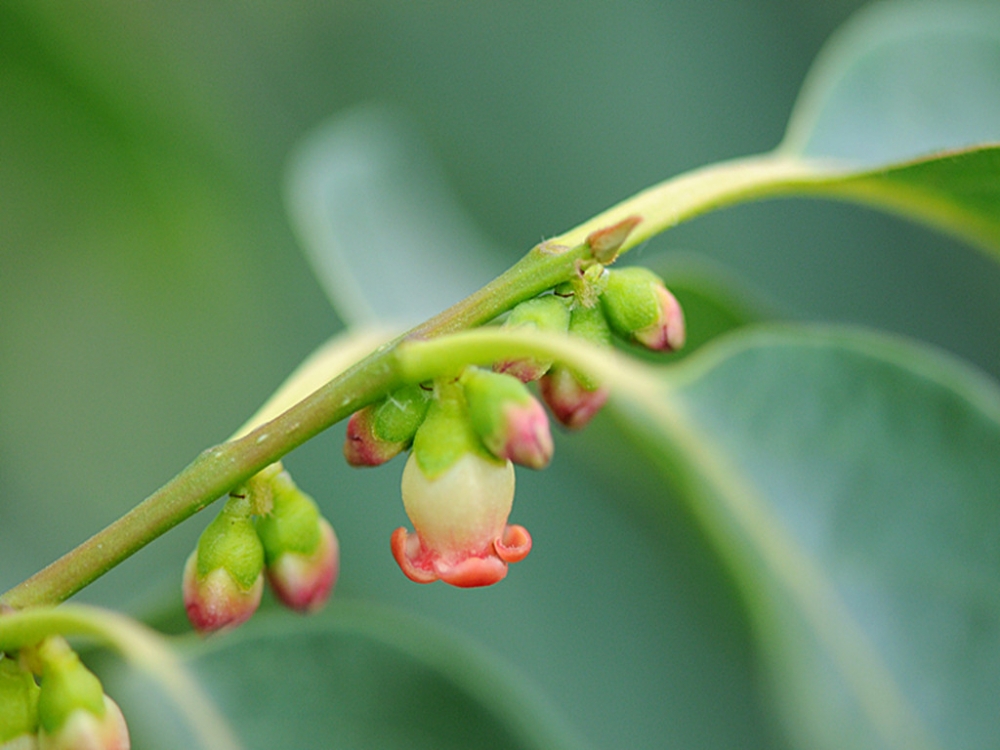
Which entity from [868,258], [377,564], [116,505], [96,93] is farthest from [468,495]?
[96,93]

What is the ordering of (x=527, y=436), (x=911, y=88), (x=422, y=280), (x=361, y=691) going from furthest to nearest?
(x=422, y=280), (x=911, y=88), (x=361, y=691), (x=527, y=436)

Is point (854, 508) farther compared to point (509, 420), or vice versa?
point (854, 508)

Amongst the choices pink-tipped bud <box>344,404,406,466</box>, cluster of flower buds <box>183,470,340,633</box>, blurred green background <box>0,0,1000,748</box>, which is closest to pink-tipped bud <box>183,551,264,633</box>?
cluster of flower buds <box>183,470,340,633</box>

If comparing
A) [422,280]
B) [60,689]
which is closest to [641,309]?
[60,689]

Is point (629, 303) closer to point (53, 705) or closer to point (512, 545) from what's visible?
point (512, 545)

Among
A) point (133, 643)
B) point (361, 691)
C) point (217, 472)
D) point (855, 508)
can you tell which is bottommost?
point (361, 691)

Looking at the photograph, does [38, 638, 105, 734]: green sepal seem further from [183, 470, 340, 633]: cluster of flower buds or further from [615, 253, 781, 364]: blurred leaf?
[615, 253, 781, 364]: blurred leaf

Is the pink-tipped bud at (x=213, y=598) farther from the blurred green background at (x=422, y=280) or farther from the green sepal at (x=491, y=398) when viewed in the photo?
the blurred green background at (x=422, y=280)

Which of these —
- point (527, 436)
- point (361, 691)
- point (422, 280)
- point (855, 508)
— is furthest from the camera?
point (422, 280)
